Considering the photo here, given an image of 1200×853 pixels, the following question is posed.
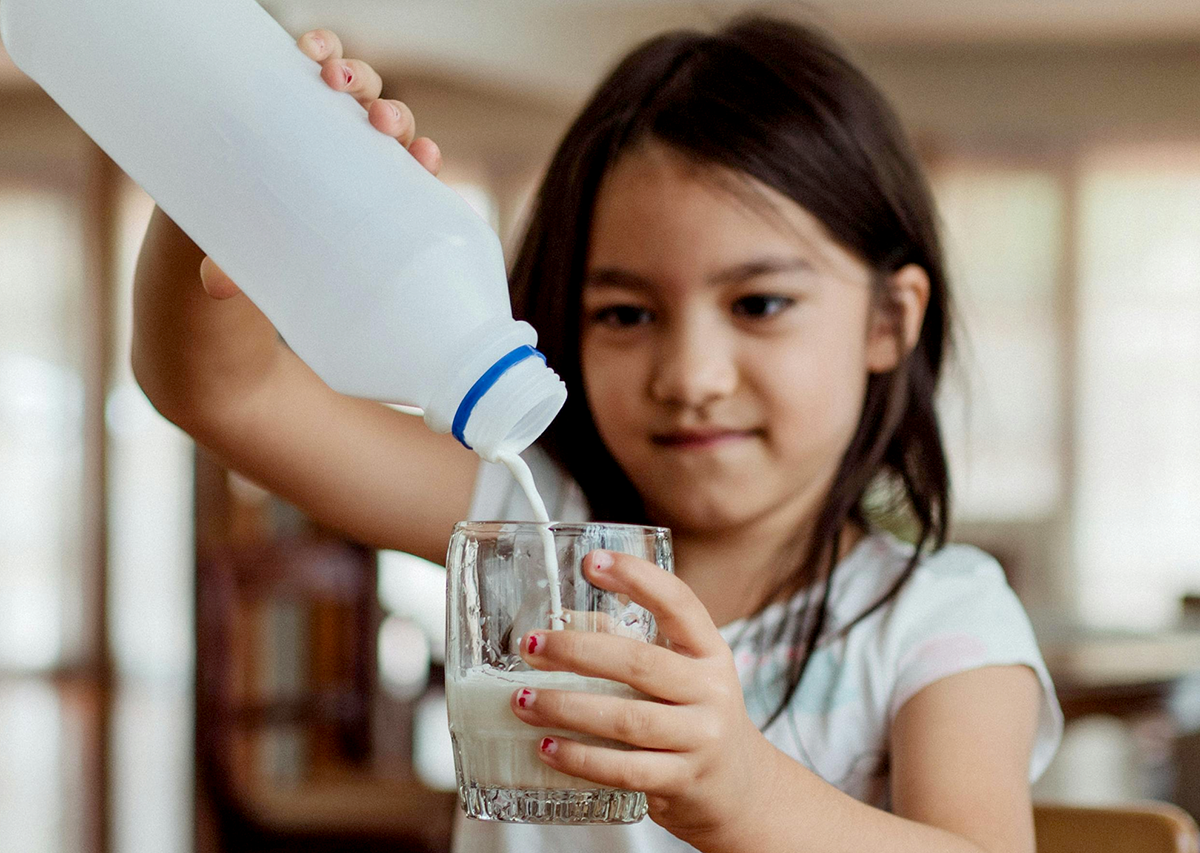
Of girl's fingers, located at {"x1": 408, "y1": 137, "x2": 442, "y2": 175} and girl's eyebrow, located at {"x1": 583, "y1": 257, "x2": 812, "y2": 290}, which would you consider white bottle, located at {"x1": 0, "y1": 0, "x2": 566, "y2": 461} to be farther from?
girl's eyebrow, located at {"x1": 583, "y1": 257, "x2": 812, "y2": 290}

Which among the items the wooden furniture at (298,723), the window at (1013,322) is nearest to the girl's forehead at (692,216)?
the wooden furniture at (298,723)

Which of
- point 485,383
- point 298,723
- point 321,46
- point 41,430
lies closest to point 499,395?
point 485,383

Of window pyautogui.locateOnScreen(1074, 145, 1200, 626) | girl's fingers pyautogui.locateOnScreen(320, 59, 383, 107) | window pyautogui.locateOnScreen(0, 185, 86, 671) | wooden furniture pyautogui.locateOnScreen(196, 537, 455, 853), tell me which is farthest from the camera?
window pyautogui.locateOnScreen(0, 185, 86, 671)

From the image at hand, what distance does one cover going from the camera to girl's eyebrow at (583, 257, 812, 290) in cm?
77

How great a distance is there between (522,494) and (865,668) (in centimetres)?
26

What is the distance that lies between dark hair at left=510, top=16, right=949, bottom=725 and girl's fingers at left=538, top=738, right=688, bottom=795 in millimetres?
350

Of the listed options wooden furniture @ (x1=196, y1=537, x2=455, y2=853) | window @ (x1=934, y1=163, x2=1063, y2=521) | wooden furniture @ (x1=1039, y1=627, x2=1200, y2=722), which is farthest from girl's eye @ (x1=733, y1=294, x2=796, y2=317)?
window @ (x1=934, y1=163, x2=1063, y2=521)

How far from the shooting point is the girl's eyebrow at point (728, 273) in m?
0.77

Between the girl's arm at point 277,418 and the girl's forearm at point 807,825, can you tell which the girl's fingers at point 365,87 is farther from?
the girl's forearm at point 807,825

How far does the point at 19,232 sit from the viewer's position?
19.5 feet

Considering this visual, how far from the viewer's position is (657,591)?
0.46m

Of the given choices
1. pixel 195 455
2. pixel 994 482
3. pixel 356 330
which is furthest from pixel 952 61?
pixel 356 330

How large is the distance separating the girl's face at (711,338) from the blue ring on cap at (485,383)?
27 centimetres

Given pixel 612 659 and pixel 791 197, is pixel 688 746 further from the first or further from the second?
pixel 791 197
